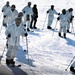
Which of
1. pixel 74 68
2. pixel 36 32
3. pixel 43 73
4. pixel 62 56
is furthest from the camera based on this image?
pixel 36 32

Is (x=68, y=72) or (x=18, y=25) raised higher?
(x=18, y=25)

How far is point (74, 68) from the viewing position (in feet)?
46.4

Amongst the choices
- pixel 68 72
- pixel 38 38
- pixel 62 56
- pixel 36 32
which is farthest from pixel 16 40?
pixel 36 32

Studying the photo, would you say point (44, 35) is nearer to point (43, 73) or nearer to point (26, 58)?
point (26, 58)

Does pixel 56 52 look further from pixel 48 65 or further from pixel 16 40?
pixel 16 40

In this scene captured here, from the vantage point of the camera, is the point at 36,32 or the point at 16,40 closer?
the point at 16,40

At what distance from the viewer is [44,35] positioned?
2197 centimetres

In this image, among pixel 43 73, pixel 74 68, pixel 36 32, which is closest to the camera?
pixel 43 73

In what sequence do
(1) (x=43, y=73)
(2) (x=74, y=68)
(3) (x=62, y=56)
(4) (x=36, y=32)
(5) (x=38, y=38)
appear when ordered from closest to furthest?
1. (1) (x=43, y=73)
2. (2) (x=74, y=68)
3. (3) (x=62, y=56)
4. (5) (x=38, y=38)
5. (4) (x=36, y=32)

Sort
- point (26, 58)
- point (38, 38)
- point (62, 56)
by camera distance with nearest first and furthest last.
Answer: point (26, 58) → point (62, 56) → point (38, 38)

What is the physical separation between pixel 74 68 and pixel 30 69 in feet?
6.39

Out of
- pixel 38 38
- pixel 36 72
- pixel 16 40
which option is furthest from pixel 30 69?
pixel 38 38

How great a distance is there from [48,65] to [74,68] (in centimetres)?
108

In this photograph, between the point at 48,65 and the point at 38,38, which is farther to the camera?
the point at 38,38
